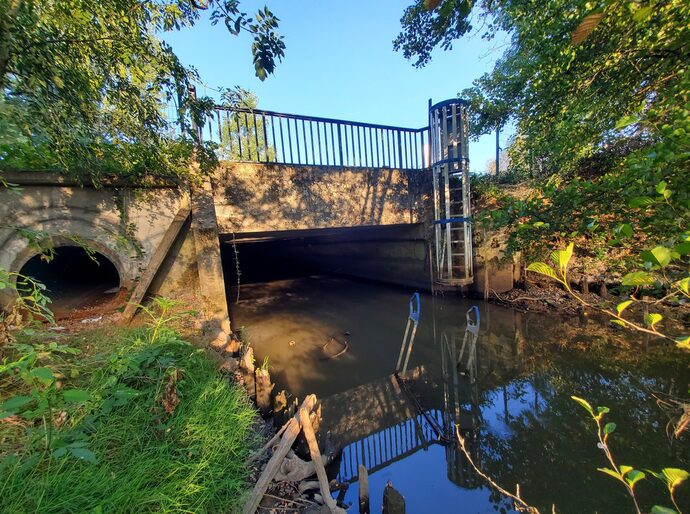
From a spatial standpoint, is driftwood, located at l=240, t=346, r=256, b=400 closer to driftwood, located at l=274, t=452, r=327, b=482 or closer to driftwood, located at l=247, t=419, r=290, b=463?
driftwood, located at l=247, t=419, r=290, b=463

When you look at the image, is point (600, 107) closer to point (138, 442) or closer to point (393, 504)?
point (393, 504)

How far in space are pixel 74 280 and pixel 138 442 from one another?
22.1 feet

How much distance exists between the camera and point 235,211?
6023mm

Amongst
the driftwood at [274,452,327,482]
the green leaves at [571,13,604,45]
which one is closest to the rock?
the driftwood at [274,452,327,482]

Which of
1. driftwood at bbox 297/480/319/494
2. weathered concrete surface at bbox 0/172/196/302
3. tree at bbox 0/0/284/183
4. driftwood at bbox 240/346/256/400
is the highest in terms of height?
tree at bbox 0/0/284/183

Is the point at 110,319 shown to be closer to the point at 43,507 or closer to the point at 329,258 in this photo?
the point at 43,507

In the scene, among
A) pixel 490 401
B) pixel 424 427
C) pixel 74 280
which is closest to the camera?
pixel 424 427

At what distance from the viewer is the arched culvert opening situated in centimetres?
495

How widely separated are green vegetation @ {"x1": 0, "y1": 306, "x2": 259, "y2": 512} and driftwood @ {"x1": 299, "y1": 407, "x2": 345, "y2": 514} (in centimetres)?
52

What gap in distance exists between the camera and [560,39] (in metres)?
3.44

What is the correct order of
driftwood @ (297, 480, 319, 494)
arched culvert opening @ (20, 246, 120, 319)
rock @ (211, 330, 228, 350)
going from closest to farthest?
driftwood @ (297, 480, 319, 494)
rock @ (211, 330, 228, 350)
arched culvert opening @ (20, 246, 120, 319)

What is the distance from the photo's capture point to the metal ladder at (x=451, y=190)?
6844 millimetres

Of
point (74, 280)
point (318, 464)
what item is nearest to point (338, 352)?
point (318, 464)

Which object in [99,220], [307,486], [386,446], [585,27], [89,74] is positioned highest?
[89,74]
